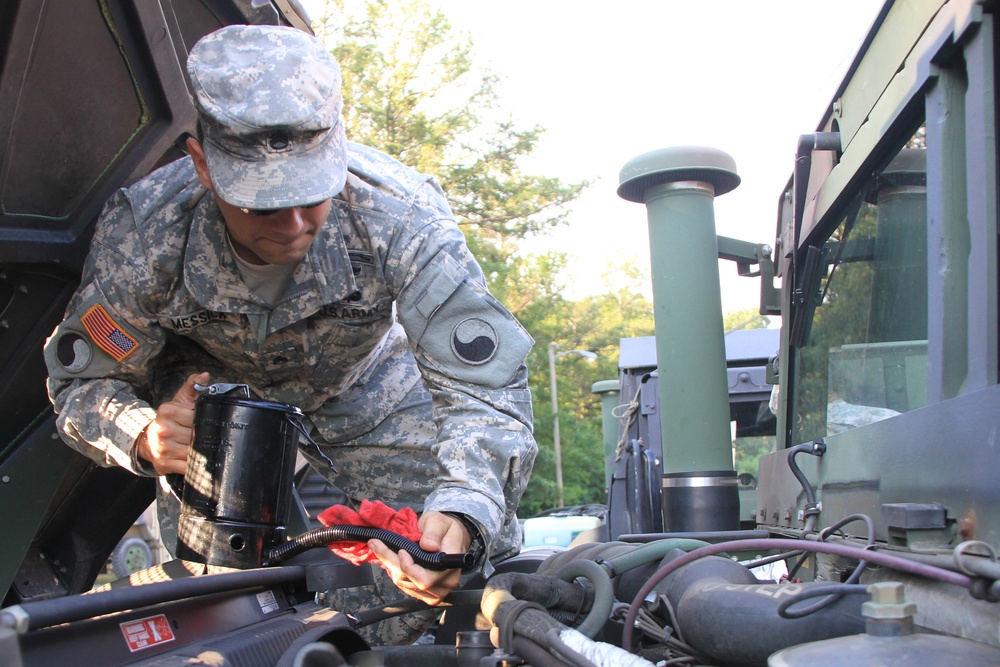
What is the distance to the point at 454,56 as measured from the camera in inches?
776

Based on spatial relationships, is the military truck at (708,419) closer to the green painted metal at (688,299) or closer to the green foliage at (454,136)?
the green painted metal at (688,299)

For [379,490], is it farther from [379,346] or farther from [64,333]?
[64,333]

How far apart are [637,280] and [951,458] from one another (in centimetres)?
4707

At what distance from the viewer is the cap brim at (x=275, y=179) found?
196 centimetres

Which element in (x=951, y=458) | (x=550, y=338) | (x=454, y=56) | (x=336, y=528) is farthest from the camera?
(x=550, y=338)

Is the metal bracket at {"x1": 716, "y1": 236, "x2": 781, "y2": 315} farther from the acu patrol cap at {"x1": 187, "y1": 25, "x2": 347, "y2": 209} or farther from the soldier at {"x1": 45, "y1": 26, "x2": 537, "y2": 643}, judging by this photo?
the acu patrol cap at {"x1": 187, "y1": 25, "x2": 347, "y2": 209}

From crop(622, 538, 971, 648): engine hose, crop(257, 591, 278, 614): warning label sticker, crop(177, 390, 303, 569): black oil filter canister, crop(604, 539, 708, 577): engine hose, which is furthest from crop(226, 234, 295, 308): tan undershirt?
crop(622, 538, 971, 648): engine hose

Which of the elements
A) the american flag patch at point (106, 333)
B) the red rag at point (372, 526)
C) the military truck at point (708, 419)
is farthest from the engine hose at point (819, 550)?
the american flag patch at point (106, 333)

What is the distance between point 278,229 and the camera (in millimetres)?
2119

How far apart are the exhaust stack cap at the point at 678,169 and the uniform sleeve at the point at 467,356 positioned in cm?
89

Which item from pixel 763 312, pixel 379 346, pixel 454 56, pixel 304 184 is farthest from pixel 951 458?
pixel 454 56

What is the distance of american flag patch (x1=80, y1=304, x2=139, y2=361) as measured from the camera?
7.82 ft

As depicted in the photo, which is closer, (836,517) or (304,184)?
(836,517)

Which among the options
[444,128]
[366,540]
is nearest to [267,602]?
[366,540]
